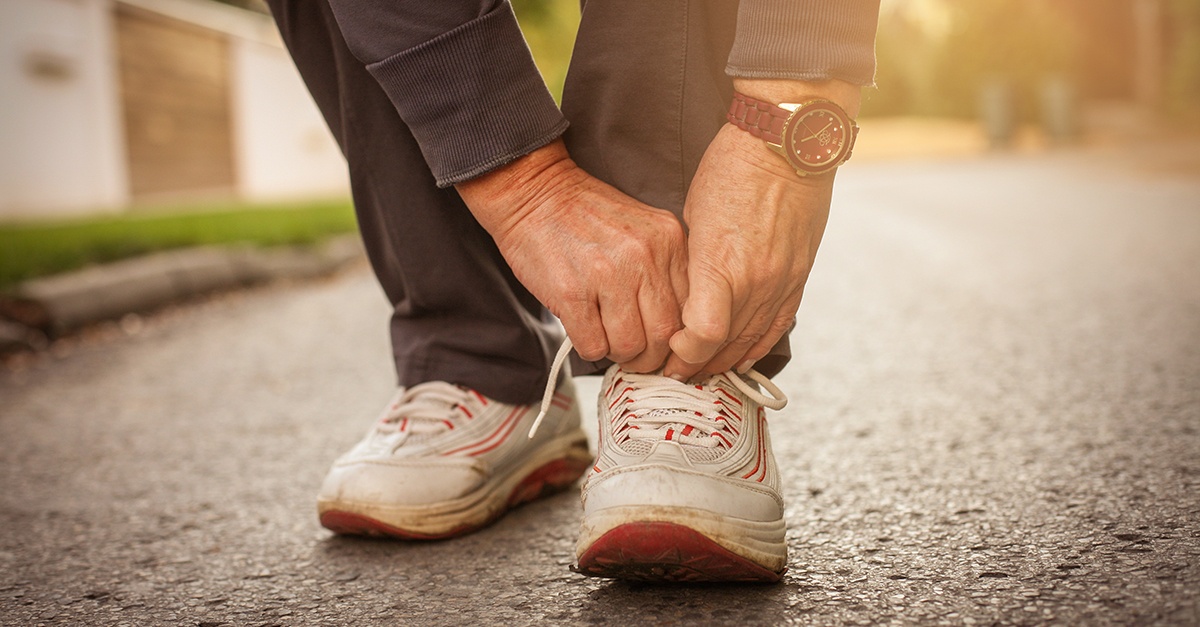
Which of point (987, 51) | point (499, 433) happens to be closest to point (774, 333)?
point (499, 433)

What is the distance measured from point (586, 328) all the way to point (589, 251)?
82mm

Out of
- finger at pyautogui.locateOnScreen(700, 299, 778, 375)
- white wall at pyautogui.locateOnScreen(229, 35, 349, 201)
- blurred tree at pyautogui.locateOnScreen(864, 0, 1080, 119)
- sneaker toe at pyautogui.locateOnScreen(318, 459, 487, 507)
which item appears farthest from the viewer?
blurred tree at pyautogui.locateOnScreen(864, 0, 1080, 119)

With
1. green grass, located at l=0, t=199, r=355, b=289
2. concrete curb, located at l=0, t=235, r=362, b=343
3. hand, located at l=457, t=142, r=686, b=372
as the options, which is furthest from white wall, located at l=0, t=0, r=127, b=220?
hand, located at l=457, t=142, r=686, b=372

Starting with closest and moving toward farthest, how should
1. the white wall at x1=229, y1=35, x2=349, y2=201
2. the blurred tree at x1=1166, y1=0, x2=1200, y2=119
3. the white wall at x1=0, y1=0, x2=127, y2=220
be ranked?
1. the white wall at x1=0, y1=0, x2=127, y2=220
2. the white wall at x1=229, y1=35, x2=349, y2=201
3. the blurred tree at x1=1166, y1=0, x2=1200, y2=119

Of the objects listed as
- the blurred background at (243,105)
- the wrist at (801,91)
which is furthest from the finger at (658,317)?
the blurred background at (243,105)

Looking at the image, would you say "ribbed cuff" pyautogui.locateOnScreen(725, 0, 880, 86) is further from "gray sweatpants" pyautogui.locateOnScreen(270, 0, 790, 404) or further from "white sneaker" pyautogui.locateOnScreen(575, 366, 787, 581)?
"white sneaker" pyautogui.locateOnScreen(575, 366, 787, 581)

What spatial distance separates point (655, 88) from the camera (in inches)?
42.4

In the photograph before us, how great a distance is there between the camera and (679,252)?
100 cm

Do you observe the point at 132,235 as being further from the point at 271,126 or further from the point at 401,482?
the point at 271,126

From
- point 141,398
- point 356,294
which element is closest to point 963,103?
point 356,294

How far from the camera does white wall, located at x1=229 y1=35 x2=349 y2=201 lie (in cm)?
1140

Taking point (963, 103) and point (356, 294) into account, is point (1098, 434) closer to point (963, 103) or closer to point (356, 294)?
point (356, 294)

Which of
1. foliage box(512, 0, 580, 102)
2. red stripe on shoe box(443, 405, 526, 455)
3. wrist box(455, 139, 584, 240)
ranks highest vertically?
foliage box(512, 0, 580, 102)

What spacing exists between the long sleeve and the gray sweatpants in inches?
3.4
